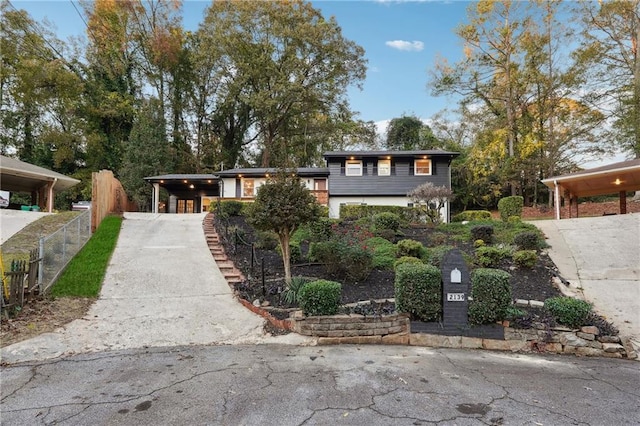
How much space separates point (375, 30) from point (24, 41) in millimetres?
27342

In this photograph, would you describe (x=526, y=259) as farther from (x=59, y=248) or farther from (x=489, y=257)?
(x=59, y=248)

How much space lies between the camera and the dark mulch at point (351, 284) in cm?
689

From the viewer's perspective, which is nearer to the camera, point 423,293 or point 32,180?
point 423,293

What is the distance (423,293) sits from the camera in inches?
213

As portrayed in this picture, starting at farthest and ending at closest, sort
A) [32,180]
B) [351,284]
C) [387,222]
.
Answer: [32,180] < [387,222] < [351,284]

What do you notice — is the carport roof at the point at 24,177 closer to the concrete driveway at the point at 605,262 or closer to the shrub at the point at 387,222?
the shrub at the point at 387,222

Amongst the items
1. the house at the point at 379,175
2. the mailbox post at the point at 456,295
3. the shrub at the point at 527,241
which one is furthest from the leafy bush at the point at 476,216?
the mailbox post at the point at 456,295

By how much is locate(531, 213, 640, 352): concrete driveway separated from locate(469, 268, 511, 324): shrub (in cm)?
220

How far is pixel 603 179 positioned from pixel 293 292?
15.1 m

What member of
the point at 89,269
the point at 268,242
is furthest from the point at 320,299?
the point at 89,269

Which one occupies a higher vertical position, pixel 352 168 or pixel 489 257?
pixel 352 168

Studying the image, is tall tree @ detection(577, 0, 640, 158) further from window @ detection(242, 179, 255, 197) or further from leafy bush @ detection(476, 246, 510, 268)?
window @ detection(242, 179, 255, 197)

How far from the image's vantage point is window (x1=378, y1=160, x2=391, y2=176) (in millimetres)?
22625

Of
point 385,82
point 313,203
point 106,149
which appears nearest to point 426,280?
point 313,203
